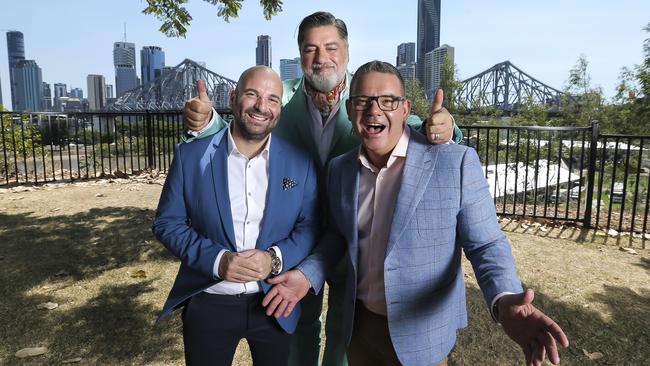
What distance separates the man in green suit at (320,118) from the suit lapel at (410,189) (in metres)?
0.41

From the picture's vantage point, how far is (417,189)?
154 cm

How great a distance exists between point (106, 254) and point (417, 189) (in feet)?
13.9

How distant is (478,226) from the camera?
1.54m

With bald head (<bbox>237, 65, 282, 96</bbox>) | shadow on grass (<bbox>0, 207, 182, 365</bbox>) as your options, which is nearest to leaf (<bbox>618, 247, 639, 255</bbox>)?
shadow on grass (<bbox>0, 207, 182, 365</bbox>)

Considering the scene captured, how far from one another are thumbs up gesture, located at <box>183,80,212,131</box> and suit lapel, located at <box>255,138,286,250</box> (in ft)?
1.01

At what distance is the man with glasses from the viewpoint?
1543 millimetres

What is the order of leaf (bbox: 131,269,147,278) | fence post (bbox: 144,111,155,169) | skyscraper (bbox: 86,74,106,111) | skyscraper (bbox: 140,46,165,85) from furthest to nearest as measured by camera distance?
skyscraper (bbox: 140,46,165,85)
skyscraper (bbox: 86,74,106,111)
fence post (bbox: 144,111,155,169)
leaf (bbox: 131,269,147,278)

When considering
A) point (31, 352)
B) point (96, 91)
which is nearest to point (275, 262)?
point (31, 352)

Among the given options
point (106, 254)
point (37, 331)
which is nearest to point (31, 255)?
point (106, 254)

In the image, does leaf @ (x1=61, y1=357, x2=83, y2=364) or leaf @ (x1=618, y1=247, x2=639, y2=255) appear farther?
leaf @ (x1=618, y1=247, x2=639, y2=255)

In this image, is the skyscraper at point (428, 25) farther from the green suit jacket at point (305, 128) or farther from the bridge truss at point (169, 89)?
the green suit jacket at point (305, 128)

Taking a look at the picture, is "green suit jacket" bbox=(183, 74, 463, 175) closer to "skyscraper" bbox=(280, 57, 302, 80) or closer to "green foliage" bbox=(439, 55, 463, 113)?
"skyscraper" bbox=(280, 57, 302, 80)

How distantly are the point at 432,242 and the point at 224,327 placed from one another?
87 cm

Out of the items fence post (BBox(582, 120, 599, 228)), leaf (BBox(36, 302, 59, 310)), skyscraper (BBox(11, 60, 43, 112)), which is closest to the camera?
leaf (BBox(36, 302, 59, 310))
